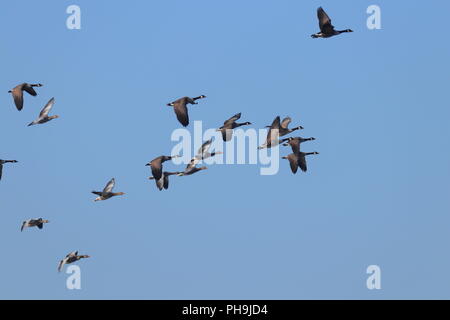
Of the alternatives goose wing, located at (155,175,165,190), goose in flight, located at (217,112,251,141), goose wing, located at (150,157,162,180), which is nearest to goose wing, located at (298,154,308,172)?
goose in flight, located at (217,112,251,141)

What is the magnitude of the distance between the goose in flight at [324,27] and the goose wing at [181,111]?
702 centimetres

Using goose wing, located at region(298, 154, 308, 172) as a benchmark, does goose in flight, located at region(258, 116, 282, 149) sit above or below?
above

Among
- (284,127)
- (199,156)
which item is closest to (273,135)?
(284,127)

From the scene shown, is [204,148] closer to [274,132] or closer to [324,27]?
[274,132]

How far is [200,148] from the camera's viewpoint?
6738 centimetres

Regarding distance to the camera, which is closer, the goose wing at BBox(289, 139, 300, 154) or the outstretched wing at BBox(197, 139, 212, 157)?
Result: the outstretched wing at BBox(197, 139, 212, 157)

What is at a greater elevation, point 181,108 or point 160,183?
point 181,108

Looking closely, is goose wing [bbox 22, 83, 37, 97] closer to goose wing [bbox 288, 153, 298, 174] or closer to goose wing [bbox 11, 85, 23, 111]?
goose wing [bbox 11, 85, 23, 111]

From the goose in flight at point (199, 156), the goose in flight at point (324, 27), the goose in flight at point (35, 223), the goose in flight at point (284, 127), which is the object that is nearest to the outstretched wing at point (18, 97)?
the goose in flight at point (35, 223)

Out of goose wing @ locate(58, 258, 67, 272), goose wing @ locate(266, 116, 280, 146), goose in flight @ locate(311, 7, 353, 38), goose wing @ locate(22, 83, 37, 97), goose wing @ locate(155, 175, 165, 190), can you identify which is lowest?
goose wing @ locate(58, 258, 67, 272)

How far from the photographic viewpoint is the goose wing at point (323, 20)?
6328 centimetres

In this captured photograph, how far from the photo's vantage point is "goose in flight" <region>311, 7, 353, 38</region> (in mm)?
63312

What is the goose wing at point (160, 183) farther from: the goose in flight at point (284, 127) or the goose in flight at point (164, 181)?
the goose in flight at point (284, 127)

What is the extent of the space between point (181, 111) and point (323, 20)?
8.11m
